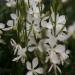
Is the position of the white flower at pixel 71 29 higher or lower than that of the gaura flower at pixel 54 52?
lower

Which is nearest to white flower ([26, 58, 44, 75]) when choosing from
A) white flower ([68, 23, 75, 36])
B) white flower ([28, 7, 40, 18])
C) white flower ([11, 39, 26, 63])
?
white flower ([11, 39, 26, 63])

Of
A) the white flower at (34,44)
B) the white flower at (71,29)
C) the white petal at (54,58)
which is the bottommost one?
the white flower at (71,29)

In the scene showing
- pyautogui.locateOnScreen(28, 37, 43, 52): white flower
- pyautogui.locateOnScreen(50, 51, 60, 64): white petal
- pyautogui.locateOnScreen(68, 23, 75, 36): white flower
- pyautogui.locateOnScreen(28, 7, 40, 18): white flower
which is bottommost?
pyautogui.locateOnScreen(68, 23, 75, 36): white flower

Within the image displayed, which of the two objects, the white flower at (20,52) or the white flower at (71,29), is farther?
the white flower at (71,29)

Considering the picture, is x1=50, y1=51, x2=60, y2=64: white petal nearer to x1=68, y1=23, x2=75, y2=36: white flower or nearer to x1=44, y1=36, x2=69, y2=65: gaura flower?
x1=44, y1=36, x2=69, y2=65: gaura flower

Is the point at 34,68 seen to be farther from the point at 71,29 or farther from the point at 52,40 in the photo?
the point at 71,29

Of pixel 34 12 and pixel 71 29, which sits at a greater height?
pixel 34 12

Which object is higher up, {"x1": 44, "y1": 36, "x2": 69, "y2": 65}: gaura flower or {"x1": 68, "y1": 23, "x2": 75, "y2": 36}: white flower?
{"x1": 44, "y1": 36, "x2": 69, "y2": 65}: gaura flower

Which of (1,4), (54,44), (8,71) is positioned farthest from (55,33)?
(1,4)

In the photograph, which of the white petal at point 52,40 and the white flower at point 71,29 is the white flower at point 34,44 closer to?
the white petal at point 52,40

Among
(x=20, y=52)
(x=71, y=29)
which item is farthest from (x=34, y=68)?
(x=71, y=29)

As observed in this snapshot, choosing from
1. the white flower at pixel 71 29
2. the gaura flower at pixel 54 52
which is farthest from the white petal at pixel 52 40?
the white flower at pixel 71 29

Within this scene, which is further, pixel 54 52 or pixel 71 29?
pixel 71 29
